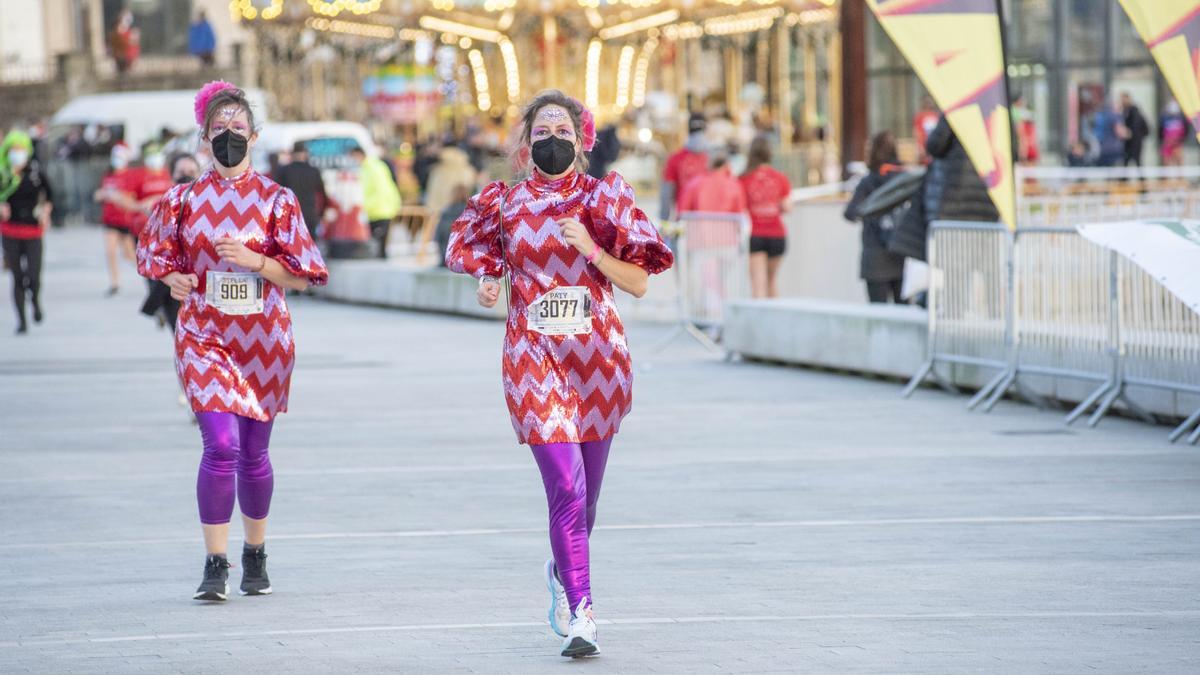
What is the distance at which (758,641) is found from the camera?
685cm

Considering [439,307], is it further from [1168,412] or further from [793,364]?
[1168,412]

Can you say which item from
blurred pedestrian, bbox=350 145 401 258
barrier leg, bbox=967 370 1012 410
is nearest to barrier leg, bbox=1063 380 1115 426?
barrier leg, bbox=967 370 1012 410

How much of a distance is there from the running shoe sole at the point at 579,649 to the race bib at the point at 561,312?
0.92m

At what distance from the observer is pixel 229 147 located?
7.71 metres

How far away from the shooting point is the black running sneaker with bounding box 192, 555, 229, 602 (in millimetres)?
7676

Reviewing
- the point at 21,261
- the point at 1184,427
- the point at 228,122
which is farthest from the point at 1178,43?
the point at 21,261

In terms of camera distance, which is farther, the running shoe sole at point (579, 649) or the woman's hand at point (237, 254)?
the woman's hand at point (237, 254)

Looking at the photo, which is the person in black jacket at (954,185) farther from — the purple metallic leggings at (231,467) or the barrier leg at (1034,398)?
the purple metallic leggings at (231,467)

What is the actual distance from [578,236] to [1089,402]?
660 centimetres

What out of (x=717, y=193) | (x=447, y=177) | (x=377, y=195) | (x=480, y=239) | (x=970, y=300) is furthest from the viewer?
(x=447, y=177)

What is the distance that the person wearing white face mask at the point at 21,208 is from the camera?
65.2 ft

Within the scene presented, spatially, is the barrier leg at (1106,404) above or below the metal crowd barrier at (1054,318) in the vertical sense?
below

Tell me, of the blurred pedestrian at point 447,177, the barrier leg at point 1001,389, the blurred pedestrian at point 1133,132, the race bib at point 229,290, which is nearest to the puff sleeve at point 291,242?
the race bib at point 229,290

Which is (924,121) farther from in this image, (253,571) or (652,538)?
(253,571)
